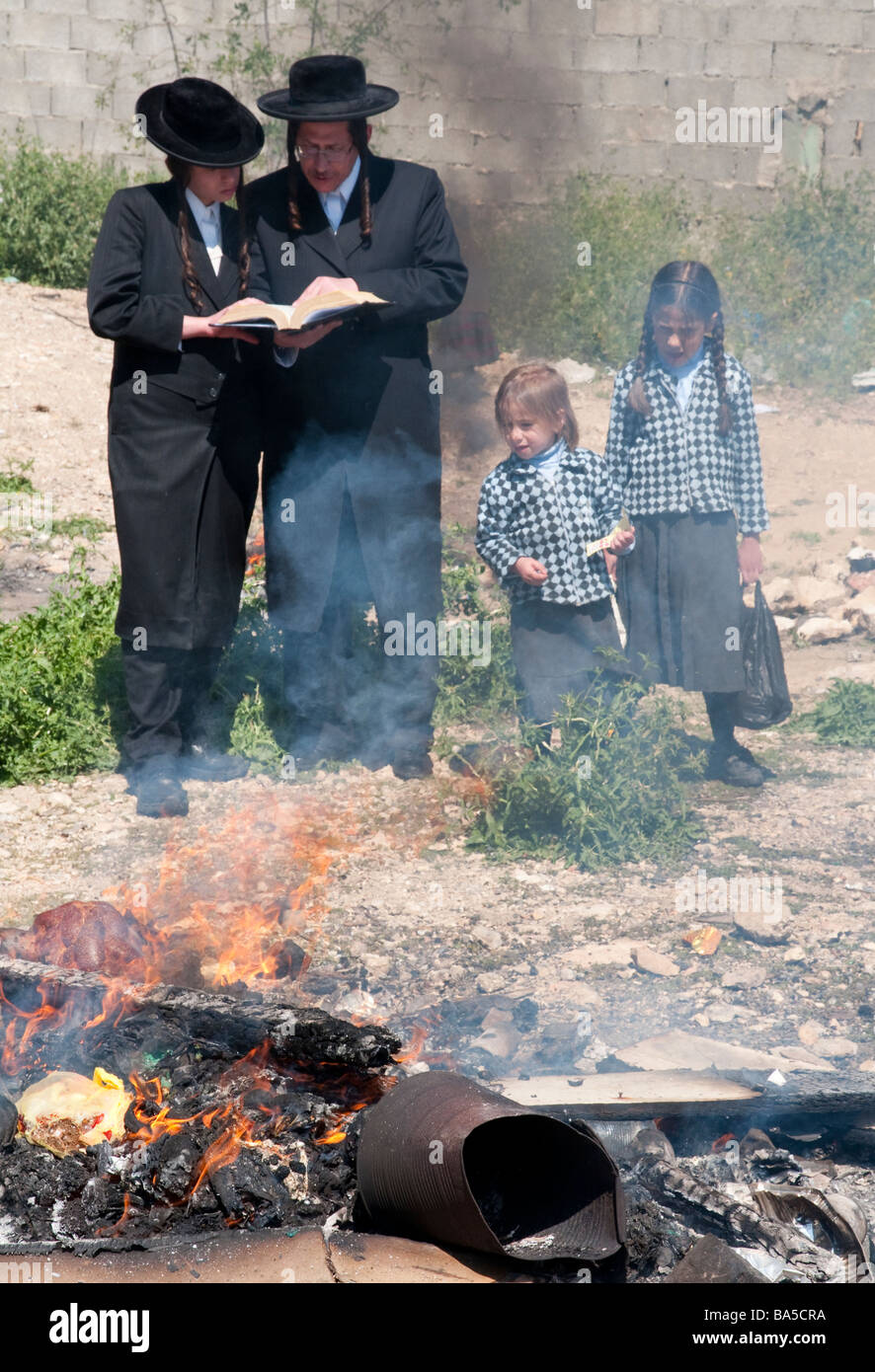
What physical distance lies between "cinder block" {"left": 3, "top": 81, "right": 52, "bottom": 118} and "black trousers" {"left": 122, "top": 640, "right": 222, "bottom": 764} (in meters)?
9.16

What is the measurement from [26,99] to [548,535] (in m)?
9.81

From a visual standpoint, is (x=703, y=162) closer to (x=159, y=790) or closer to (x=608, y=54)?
(x=608, y=54)

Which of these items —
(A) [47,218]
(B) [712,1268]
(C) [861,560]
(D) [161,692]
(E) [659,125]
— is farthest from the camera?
(E) [659,125]

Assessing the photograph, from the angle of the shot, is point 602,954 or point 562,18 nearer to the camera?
point 602,954

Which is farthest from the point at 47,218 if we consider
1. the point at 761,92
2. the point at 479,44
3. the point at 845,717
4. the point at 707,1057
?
the point at 707,1057

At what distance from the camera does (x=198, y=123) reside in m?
4.75

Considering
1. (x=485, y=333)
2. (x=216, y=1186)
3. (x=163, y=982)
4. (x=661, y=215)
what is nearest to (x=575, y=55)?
(x=661, y=215)

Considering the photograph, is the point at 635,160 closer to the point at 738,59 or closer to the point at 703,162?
the point at 703,162

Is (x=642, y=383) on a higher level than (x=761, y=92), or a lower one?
lower

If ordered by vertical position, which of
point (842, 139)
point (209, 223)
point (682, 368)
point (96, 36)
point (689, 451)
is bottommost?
point (689, 451)

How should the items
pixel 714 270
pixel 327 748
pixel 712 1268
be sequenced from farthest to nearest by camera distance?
pixel 714 270 < pixel 327 748 < pixel 712 1268

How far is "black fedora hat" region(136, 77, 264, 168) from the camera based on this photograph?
4.71m

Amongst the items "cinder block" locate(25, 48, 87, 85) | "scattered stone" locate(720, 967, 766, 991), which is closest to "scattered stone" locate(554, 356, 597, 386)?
"cinder block" locate(25, 48, 87, 85)

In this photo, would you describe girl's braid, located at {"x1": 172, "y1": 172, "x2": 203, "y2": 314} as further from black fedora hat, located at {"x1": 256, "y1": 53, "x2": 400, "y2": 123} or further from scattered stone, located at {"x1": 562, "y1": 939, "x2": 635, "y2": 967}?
scattered stone, located at {"x1": 562, "y1": 939, "x2": 635, "y2": 967}
